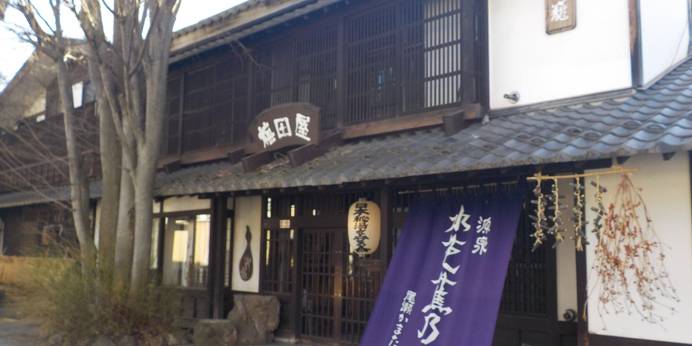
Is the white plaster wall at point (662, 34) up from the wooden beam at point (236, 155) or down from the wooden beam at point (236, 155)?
up

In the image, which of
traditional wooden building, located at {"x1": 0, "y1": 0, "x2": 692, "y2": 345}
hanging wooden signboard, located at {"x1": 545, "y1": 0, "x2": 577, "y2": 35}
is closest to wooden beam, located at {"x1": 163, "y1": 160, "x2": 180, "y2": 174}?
traditional wooden building, located at {"x1": 0, "y1": 0, "x2": 692, "y2": 345}

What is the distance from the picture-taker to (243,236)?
45.3 ft

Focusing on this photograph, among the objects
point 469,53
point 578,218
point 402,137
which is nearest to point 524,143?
point 578,218

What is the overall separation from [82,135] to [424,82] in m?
11.7

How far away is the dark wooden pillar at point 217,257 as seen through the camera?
1341cm

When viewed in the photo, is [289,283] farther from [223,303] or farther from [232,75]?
[232,75]

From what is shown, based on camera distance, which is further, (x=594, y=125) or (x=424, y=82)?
(x=424, y=82)

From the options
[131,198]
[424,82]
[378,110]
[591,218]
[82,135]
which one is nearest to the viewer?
[591,218]

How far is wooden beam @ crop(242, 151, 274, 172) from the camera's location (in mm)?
11469

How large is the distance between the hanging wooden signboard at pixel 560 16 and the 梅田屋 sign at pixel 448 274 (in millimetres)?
2598

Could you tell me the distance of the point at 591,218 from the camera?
291 inches

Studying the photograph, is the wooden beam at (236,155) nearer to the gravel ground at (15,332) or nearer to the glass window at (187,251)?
the glass window at (187,251)

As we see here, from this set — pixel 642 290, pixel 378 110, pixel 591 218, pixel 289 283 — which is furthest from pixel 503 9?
pixel 289 283

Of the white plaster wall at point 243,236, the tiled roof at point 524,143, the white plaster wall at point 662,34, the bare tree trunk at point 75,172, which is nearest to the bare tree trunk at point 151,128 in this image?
the tiled roof at point 524,143
